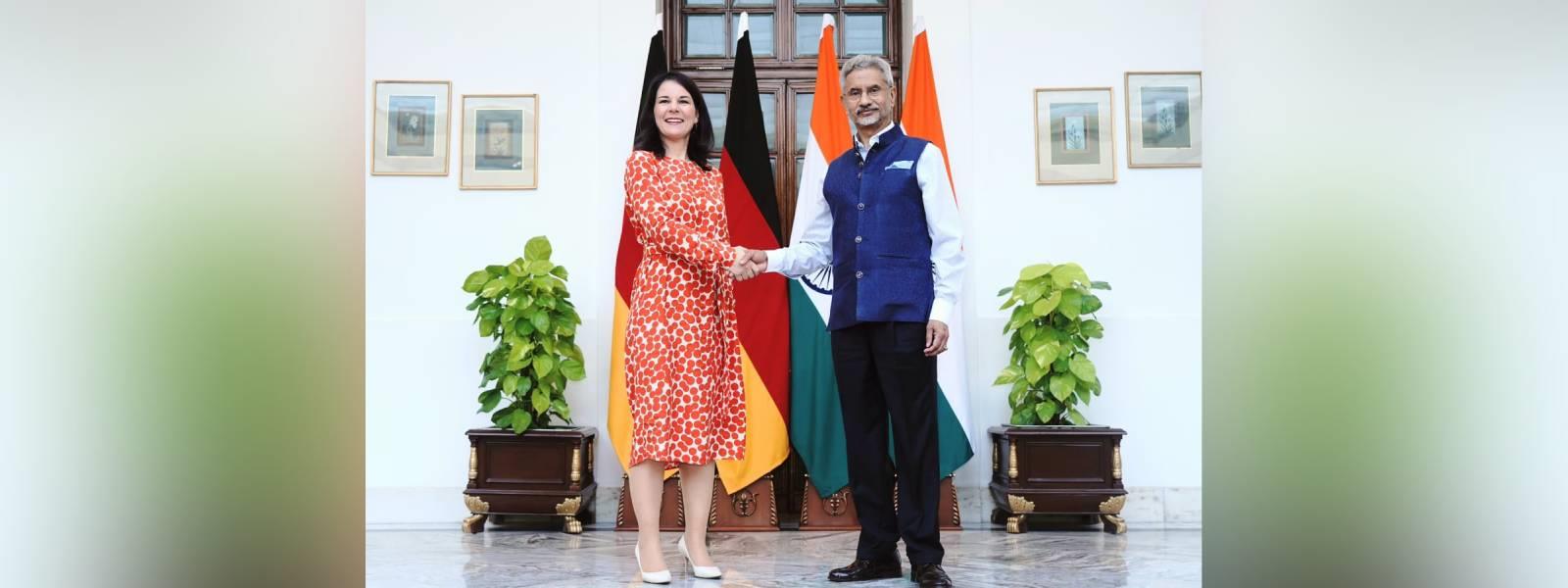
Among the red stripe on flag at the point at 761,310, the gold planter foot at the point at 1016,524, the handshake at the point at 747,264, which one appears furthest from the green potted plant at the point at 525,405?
the gold planter foot at the point at 1016,524

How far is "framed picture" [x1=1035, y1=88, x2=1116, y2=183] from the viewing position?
15.1 feet

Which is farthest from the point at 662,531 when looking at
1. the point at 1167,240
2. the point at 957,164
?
the point at 1167,240

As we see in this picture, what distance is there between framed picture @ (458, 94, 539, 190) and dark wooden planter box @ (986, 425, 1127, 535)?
92.3 inches

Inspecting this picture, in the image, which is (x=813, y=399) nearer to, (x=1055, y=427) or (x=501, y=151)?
(x=1055, y=427)

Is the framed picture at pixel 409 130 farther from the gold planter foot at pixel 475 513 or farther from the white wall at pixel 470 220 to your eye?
the gold planter foot at pixel 475 513

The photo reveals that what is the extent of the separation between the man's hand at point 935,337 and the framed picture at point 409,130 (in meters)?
2.65

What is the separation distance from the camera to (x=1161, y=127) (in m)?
4.62

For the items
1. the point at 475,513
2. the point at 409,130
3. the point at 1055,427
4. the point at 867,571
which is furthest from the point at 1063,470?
the point at 409,130

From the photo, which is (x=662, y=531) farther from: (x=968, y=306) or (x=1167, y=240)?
(x=1167, y=240)

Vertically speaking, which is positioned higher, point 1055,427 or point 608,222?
point 608,222

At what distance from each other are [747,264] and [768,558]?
1208 mm

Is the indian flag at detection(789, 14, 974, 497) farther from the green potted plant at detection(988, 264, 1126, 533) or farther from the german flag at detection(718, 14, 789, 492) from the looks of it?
the green potted plant at detection(988, 264, 1126, 533)
